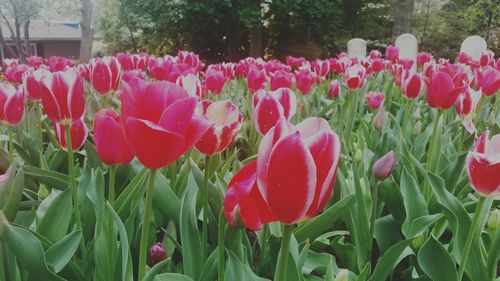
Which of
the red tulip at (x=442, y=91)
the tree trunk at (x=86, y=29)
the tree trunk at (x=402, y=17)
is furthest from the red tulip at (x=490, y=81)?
the tree trunk at (x=86, y=29)

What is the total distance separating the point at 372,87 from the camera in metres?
4.33

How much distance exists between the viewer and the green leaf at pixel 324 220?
1.26 meters

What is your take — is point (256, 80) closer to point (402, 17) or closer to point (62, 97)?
point (62, 97)

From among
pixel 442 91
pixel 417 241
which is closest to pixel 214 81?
pixel 442 91

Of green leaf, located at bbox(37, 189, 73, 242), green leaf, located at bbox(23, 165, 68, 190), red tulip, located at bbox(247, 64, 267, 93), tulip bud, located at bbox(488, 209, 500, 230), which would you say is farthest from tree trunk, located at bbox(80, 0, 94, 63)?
tulip bud, located at bbox(488, 209, 500, 230)

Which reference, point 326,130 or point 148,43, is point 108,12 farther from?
point 326,130

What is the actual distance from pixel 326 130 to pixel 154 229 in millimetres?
852

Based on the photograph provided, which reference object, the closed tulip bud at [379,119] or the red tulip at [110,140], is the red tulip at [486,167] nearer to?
the red tulip at [110,140]

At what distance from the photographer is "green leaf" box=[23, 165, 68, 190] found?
1540mm

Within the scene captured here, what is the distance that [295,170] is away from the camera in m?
0.63

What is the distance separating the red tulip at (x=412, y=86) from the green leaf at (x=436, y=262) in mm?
1296

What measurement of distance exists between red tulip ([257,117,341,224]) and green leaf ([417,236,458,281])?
63 centimetres

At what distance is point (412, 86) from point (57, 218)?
5.52 ft

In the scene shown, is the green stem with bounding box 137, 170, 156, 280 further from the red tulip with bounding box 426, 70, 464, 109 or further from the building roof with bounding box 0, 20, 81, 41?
the building roof with bounding box 0, 20, 81, 41
